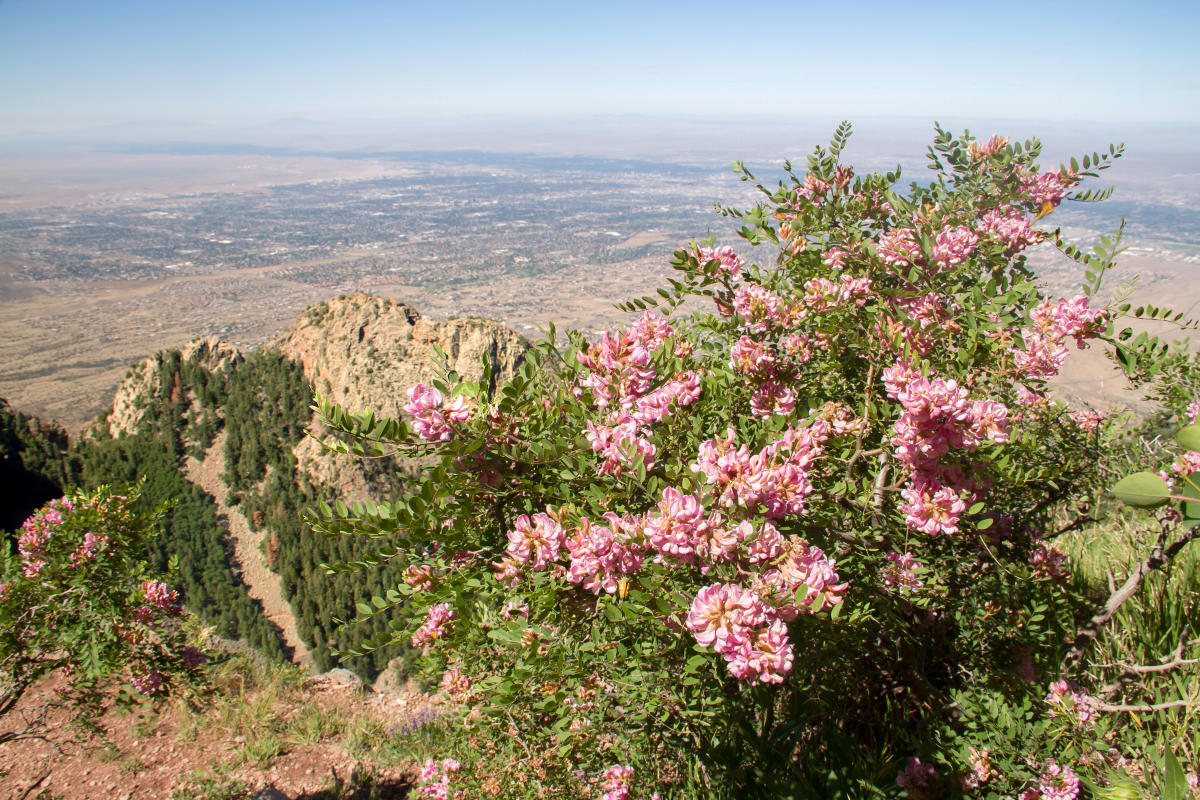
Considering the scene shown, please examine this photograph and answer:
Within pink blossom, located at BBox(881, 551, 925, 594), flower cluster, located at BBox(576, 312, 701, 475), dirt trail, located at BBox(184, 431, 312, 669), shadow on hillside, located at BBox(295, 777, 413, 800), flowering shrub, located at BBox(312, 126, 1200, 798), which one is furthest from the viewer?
dirt trail, located at BBox(184, 431, 312, 669)

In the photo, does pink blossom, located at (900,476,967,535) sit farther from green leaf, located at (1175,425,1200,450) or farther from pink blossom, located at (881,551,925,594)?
green leaf, located at (1175,425,1200,450)

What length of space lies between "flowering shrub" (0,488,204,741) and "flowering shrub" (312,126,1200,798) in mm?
2268

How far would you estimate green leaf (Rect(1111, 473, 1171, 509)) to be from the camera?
111cm

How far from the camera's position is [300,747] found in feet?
20.9

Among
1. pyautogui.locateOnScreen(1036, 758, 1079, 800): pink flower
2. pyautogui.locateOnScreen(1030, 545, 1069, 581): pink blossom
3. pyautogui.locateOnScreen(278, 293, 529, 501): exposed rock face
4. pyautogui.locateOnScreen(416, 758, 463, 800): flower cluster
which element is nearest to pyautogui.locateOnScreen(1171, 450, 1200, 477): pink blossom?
pyautogui.locateOnScreen(1030, 545, 1069, 581): pink blossom

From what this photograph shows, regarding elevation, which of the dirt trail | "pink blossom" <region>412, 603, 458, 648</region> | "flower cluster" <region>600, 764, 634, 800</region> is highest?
"pink blossom" <region>412, 603, 458, 648</region>

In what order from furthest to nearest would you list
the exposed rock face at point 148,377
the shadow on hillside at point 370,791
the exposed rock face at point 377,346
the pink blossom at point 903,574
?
the exposed rock face at point 148,377 → the exposed rock face at point 377,346 → the shadow on hillside at point 370,791 → the pink blossom at point 903,574

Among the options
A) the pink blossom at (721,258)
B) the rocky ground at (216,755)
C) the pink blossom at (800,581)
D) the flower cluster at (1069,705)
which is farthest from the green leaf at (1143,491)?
the rocky ground at (216,755)

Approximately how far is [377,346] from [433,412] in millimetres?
23011

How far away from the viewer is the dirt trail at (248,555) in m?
22.9

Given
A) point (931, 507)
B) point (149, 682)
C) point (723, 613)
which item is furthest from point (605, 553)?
point (149, 682)

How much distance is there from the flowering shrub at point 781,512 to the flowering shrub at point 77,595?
2268 mm

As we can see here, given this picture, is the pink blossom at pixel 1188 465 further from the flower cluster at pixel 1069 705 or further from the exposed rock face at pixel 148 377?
the exposed rock face at pixel 148 377

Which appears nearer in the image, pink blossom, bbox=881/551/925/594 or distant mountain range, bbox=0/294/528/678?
pink blossom, bbox=881/551/925/594
